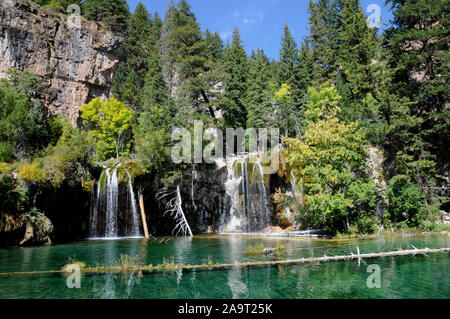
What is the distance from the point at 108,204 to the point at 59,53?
2775 centimetres

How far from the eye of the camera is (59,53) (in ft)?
136

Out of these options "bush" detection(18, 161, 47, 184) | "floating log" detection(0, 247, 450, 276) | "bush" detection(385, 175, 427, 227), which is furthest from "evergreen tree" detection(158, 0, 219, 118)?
"floating log" detection(0, 247, 450, 276)

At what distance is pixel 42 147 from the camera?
1008 inches

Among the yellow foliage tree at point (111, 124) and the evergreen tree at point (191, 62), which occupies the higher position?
the evergreen tree at point (191, 62)

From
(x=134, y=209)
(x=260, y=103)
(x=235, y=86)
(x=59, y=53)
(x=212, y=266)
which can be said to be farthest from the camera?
(x=59, y=53)

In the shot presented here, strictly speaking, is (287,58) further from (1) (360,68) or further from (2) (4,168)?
(2) (4,168)

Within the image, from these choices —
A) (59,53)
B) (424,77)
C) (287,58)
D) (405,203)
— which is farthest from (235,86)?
(59,53)

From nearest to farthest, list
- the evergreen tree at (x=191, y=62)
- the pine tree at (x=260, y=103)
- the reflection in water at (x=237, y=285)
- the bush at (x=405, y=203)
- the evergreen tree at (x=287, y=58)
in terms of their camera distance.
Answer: the reflection in water at (x=237, y=285) < the bush at (x=405, y=203) < the evergreen tree at (x=191, y=62) < the pine tree at (x=260, y=103) < the evergreen tree at (x=287, y=58)

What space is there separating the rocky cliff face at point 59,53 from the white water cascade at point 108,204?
19847 mm

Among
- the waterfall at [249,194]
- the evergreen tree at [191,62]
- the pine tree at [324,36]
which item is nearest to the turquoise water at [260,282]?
the waterfall at [249,194]

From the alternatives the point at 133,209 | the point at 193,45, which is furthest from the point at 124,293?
the point at 193,45

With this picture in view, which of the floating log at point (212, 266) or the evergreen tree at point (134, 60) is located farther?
the evergreen tree at point (134, 60)

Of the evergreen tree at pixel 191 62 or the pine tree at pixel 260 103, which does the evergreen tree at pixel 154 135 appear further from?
the pine tree at pixel 260 103

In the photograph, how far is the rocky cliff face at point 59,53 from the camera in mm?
37594
